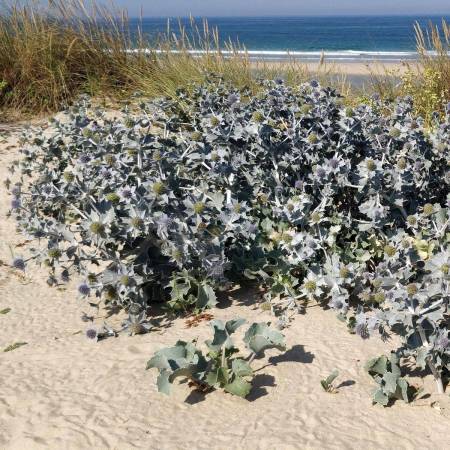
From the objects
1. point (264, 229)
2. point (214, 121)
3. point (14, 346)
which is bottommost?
point (14, 346)

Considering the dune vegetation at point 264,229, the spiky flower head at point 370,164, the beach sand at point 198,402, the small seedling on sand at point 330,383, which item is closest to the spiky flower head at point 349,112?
the dune vegetation at point 264,229

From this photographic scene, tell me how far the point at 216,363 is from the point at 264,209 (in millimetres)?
1341

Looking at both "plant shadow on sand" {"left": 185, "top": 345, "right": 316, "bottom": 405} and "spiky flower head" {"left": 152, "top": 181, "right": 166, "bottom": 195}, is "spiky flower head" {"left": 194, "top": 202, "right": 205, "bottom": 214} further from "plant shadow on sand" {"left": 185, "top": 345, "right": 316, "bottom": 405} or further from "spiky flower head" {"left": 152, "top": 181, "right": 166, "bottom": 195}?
"plant shadow on sand" {"left": 185, "top": 345, "right": 316, "bottom": 405}

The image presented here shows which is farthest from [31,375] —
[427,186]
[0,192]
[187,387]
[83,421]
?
[0,192]

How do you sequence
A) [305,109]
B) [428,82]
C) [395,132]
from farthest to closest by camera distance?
[428,82]
[305,109]
[395,132]

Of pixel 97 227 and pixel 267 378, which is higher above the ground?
pixel 97 227

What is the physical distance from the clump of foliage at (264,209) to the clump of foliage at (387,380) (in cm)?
36

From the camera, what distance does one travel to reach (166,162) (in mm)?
3670

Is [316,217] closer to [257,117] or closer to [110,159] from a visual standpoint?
[257,117]

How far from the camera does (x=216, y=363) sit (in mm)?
2682

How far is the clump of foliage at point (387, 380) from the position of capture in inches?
98.8

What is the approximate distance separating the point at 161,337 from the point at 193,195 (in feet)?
2.63

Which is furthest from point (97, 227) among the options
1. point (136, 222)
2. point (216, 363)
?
point (216, 363)

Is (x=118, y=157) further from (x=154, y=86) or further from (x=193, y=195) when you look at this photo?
(x=154, y=86)
